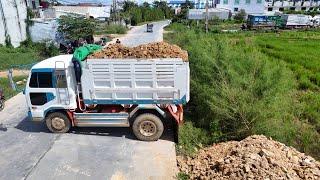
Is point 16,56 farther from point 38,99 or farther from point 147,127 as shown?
point 147,127

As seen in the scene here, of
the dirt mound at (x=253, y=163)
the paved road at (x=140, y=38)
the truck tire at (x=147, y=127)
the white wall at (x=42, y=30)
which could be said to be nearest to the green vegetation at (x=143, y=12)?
the paved road at (x=140, y=38)

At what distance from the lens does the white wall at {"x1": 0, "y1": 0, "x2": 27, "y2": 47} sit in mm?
27772

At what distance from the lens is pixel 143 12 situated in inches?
3620

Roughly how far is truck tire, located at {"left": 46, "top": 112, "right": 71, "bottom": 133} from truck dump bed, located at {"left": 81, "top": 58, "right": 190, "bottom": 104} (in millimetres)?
1179

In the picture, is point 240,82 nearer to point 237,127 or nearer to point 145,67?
point 237,127

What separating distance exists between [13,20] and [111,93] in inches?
927

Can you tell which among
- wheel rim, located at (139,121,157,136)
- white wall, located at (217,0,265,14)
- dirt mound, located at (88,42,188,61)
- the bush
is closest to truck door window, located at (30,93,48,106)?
dirt mound, located at (88,42,188,61)

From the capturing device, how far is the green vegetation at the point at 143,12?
80.5 m

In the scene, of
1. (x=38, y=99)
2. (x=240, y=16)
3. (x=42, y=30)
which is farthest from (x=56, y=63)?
(x=240, y=16)

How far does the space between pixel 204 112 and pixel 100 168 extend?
3.90 m

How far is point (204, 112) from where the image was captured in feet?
34.9

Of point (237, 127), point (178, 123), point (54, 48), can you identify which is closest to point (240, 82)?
point (237, 127)

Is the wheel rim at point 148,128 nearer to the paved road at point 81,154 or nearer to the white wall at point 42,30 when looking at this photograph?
the paved road at point 81,154

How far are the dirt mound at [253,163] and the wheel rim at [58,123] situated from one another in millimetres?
4138
